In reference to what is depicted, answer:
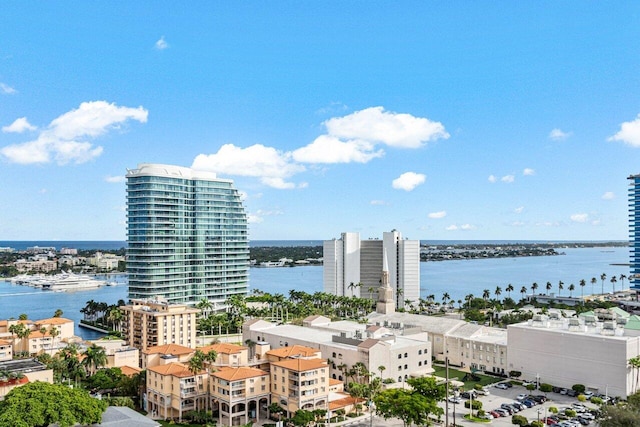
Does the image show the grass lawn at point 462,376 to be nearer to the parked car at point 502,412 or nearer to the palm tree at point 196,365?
the parked car at point 502,412

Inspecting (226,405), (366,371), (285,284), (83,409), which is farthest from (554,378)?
(285,284)

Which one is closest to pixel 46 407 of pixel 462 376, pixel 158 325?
pixel 158 325

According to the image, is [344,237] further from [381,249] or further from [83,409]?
[83,409]

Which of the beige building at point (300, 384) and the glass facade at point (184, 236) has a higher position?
the glass facade at point (184, 236)

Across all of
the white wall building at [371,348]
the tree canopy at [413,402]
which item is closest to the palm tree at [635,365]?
the tree canopy at [413,402]

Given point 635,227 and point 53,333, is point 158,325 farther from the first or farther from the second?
point 635,227

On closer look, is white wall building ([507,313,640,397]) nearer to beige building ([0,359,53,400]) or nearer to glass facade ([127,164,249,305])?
beige building ([0,359,53,400])
